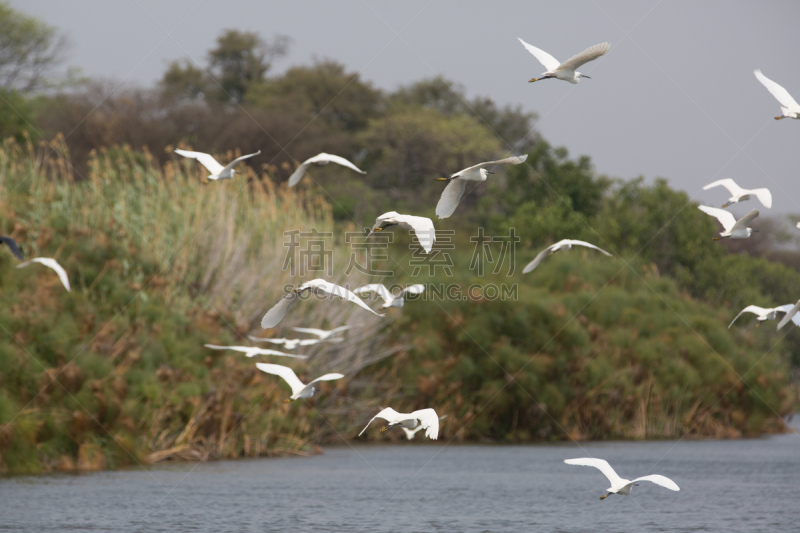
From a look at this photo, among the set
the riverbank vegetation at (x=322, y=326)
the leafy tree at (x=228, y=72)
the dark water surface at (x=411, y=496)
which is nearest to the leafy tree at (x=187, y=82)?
the leafy tree at (x=228, y=72)

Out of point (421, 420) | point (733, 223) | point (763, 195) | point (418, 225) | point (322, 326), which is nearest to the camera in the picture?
point (418, 225)

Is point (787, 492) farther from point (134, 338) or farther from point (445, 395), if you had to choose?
point (134, 338)

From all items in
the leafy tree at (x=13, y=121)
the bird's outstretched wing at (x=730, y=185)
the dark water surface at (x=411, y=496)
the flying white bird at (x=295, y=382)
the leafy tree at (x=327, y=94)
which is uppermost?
the leafy tree at (x=327, y=94)

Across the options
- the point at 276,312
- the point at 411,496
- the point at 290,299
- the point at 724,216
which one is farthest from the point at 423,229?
the point at 411,496

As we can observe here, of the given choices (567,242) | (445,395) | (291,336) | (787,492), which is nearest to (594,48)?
(567,242)

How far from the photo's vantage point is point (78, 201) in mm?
24516

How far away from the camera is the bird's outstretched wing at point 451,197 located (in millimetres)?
12429

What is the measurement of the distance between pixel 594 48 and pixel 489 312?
15.8 meters

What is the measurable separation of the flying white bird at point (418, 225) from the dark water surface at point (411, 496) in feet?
16.9

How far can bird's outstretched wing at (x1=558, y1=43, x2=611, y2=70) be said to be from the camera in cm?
1130

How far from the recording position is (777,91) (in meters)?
13.6

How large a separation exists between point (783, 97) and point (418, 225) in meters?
5.55

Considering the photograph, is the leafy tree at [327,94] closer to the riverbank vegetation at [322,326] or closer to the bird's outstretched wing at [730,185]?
the riverbank vegetation at [322,326]

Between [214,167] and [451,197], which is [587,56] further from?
[214,167]
